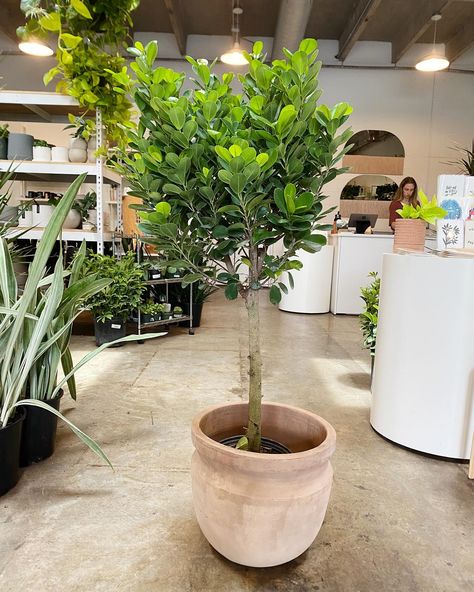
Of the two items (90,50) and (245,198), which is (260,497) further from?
(90,50)

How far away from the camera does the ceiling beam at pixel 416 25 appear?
5.84m

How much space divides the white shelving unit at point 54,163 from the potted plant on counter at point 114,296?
0.19 meters

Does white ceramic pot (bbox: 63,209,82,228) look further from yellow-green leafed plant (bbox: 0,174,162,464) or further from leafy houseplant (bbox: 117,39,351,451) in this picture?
leafy houseplant (bbox: 117,39,351,451)

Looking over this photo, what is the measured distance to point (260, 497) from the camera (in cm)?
101

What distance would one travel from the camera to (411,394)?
5.84 feet

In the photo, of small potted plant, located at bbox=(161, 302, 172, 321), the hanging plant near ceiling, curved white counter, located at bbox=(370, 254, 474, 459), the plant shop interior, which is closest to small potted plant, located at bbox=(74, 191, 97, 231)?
the plant shop interior

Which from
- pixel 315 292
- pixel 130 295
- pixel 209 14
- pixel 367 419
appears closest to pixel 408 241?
pixel 367 419

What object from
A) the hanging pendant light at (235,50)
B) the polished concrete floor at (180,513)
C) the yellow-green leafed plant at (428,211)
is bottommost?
the polished concrete floor at (180,513)

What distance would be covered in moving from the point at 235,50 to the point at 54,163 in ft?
11.7

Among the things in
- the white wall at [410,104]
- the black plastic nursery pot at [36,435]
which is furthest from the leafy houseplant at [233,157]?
the white wall at [410,104]

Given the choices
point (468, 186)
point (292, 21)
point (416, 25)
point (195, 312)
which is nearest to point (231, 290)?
point (468, 186)

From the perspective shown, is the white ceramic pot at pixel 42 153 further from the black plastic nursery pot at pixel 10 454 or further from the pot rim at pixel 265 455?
the pot rim at pixel 265 455

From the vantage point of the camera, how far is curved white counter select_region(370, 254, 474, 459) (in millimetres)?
1674

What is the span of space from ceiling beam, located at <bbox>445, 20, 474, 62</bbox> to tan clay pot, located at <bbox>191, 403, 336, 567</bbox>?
7755mm
